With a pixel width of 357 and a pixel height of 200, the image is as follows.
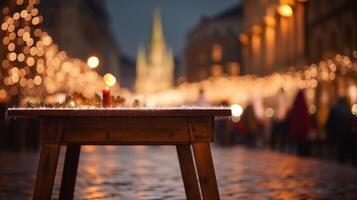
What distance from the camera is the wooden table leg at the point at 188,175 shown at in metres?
9.42

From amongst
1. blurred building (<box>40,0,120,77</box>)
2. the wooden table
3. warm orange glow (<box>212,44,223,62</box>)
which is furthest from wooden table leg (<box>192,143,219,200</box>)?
warm orange glow (<box>212,44,223,62</box>)

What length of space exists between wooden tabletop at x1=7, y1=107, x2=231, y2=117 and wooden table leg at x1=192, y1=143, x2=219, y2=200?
0.34 meters

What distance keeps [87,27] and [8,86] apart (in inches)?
3115

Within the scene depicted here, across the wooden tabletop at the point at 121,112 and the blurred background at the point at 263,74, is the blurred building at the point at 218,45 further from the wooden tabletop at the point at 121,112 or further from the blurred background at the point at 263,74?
the wooden tabletop at the point at 121,112

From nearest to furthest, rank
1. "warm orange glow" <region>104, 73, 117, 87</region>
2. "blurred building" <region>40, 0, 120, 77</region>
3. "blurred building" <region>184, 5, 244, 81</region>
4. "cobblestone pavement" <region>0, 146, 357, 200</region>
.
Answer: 1. "warm orange glow" <region>104, 73, 117, 87</region>
2. "cobblestone pavement" <region>0, 146, 357, 200</region>
3. "blurred building" <region>40, 0, 120, 77</region>
4. "blurred building" <region>184, 5, 244, 81</region>

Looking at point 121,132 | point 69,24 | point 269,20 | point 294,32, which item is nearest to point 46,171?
point 121,132

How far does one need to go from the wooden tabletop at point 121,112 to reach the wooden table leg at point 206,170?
1.10 feet

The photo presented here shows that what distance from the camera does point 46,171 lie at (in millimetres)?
8398

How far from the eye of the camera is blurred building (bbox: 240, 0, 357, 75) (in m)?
41.8

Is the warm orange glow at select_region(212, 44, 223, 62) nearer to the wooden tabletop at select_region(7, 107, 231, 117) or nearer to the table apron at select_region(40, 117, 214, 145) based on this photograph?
the table apron at select_region(40, 117, 214, 145)

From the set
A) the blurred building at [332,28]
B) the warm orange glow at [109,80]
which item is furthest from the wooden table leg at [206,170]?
the blurred building at [332,28]

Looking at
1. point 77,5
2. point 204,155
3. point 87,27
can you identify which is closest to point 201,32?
point 87,27

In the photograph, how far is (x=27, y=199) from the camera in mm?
10797

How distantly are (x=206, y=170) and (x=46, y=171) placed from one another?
1.55 metres
